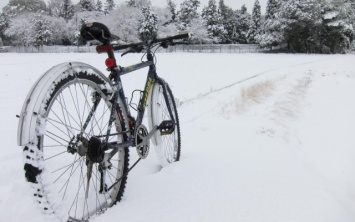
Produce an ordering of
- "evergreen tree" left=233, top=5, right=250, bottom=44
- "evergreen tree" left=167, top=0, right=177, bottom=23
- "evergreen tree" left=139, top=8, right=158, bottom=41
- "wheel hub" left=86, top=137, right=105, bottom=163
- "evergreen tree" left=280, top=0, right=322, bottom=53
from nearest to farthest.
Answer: "wheel hub" left=86, top=137, right=105, bottom=163
"evergreen tree" left=280, top=0, right=322, bottom=53
"evergreen tree" left=139, top=8, right=158, bottom=41
"evergreen tree" left=233, top=5, right=250, bottom=44
"evergreen tree" left=167, top=0, right=177, bottom=23

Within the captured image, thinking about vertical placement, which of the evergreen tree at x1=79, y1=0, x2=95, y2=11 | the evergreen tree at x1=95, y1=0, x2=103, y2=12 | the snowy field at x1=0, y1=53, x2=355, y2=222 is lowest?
the snowy field at x1=0, y1=53, x2=355, y2=222

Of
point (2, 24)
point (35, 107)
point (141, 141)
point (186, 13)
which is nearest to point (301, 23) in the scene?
point (186, 13)

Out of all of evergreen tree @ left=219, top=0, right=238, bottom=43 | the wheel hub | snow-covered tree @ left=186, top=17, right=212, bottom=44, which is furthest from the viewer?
evergreen tree @ left=219, top=0, right=238, bottom=43

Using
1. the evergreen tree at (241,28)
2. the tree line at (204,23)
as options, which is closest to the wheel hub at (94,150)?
the tree line at (204,23)

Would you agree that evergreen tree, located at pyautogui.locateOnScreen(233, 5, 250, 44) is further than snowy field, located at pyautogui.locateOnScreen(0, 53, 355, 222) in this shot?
Yes

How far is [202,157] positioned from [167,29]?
60818mm

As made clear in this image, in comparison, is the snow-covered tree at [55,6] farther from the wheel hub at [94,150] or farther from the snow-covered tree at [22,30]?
the wheel hub at [94,150]

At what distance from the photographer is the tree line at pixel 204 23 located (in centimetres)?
4228

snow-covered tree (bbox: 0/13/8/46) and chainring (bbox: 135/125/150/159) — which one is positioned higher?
snow-covered tree (bbox: 0/13/8/46)

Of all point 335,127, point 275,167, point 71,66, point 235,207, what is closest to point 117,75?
point 71,66

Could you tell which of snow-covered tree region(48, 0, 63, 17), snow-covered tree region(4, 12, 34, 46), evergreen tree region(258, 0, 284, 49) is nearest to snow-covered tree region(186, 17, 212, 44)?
evergreen tree region(258, 0, 284, 49)

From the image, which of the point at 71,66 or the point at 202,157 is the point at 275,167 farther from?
the point at 71,66

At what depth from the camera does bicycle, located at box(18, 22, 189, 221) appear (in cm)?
166

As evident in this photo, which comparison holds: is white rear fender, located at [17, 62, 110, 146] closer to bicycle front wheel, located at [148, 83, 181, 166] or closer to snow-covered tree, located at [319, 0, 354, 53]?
bicycle front wheel, located at [148, 83, 181, 166]
